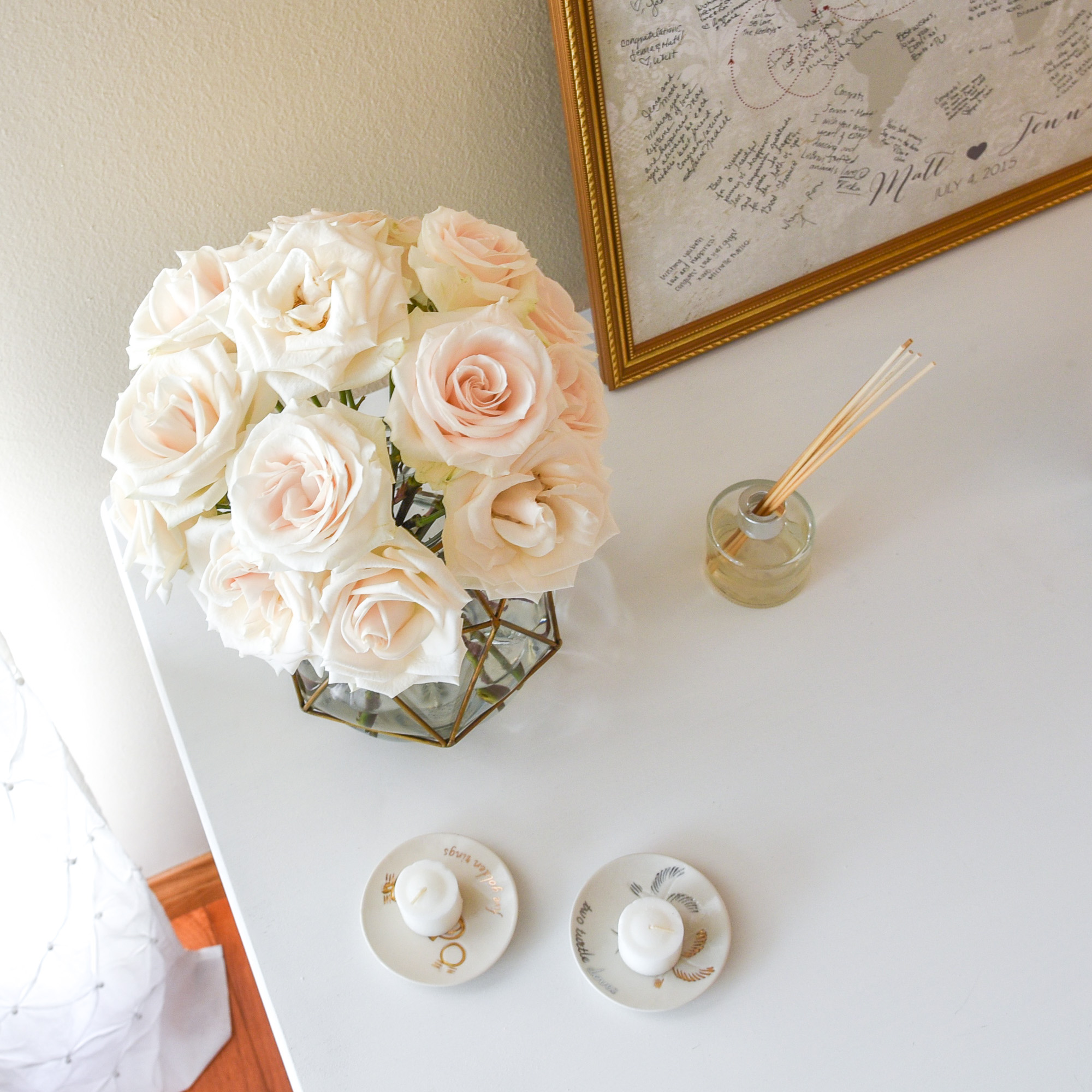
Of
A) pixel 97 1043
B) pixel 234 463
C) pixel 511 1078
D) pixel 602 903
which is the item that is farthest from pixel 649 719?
pixel 97 1043

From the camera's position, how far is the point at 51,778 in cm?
80

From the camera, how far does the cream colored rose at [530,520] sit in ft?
1.54

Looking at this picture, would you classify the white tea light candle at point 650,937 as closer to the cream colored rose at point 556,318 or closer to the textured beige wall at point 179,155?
the cream colored rose at point 556,318

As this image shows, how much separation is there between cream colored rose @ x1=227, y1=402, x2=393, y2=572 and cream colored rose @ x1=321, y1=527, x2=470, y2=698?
0.08 ft

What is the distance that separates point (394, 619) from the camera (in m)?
0.47

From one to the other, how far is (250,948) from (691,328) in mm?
600

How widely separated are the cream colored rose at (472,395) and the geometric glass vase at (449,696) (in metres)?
0.20

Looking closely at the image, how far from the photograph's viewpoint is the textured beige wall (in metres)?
0.59

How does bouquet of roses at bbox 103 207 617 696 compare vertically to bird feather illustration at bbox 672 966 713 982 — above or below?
above

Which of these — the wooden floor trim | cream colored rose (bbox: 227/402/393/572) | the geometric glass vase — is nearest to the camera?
cream colored rose (bbox: 227/402/393/572)

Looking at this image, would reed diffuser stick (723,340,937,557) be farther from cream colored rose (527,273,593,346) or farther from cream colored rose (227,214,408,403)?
cream colored rose (227,214,408,403)

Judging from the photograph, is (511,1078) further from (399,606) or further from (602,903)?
(399,606)
